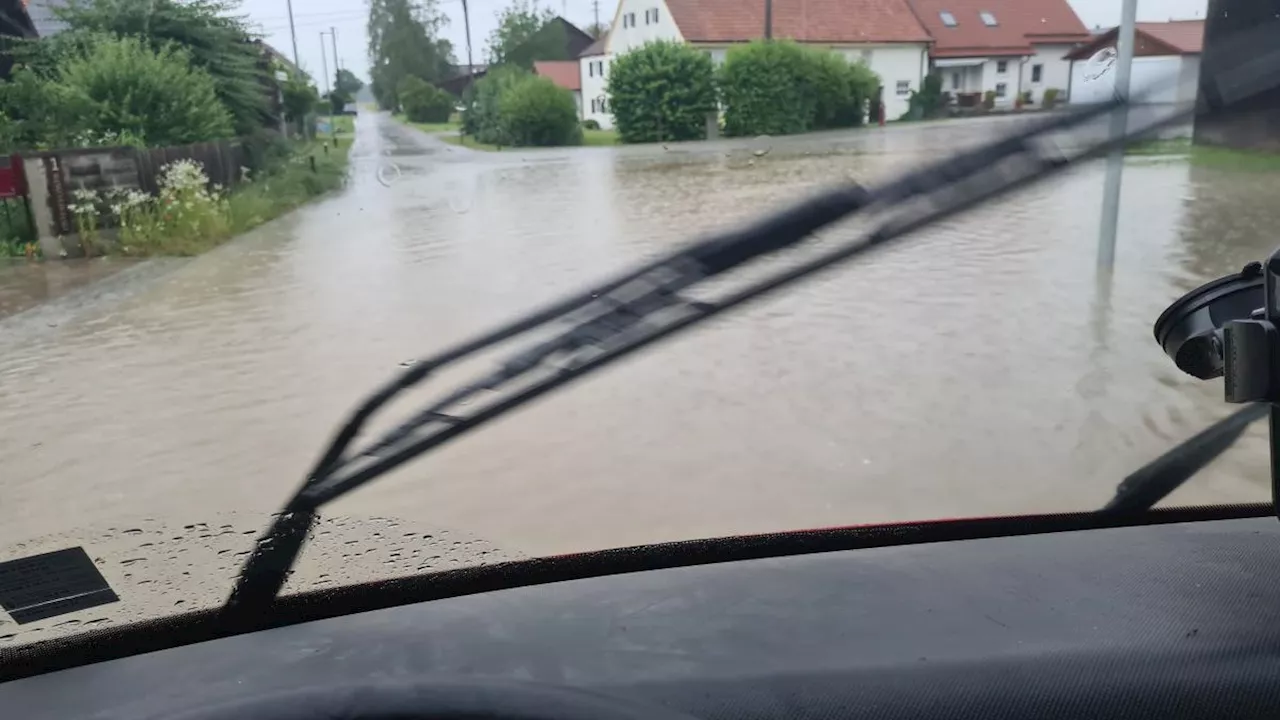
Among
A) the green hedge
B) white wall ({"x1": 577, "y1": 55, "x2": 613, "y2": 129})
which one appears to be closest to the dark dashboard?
white wall ({"x1": 577, "y1": 55, "x2": 613, "y2": 129})

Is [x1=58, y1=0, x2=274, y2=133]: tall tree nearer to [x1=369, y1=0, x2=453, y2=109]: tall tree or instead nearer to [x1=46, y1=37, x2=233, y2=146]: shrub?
[x1=46, y1=37, x2=233, y2=146]: shrub

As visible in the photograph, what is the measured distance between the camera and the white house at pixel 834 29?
13.6 feet

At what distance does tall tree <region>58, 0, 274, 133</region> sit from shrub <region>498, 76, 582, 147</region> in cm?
469

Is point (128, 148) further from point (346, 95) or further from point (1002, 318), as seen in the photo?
point (1002, 318)

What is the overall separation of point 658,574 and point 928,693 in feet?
2.21

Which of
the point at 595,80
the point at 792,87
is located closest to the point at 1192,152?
the point at 792,87

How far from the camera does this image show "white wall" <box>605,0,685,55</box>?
24.4 feet

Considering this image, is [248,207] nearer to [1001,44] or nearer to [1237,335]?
[1001,44]

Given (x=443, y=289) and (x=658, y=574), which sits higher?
(x=658, y=574)

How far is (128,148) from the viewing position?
1372cm

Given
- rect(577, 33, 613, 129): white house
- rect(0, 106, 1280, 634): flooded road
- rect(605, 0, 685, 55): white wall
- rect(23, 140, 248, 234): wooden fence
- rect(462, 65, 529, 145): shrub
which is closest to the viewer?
rect(0, 106, 1280, 634): flooded road

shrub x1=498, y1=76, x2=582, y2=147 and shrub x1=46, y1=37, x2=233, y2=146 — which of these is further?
shrub x1=498, y1=76, x2=582, y2=147

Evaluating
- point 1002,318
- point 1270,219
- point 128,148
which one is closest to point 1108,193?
point 1002,318

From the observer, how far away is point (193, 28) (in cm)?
1733
